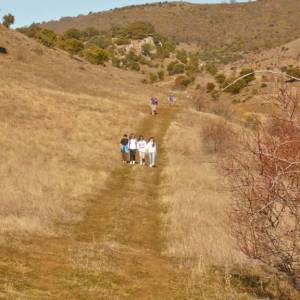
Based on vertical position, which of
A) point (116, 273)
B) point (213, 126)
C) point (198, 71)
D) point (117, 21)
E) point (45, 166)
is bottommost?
point (116, 273)

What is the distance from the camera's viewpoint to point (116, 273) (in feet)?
40.3

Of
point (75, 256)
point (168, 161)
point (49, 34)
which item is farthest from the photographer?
point (49, 34)

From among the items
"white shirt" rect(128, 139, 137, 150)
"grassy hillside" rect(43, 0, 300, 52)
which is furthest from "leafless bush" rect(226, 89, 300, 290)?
"grassy hillside" rect(43, 0, 300, 52)

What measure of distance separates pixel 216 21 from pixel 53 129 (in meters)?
141

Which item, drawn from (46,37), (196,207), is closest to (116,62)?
(46,37)

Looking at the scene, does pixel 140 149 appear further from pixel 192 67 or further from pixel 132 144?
pixel 192 67

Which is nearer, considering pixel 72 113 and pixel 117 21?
pixel 72 113

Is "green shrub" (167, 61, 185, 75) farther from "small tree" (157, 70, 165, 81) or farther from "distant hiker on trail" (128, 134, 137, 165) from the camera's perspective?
"distant hiker on trail" (128, 134, 137, 165)

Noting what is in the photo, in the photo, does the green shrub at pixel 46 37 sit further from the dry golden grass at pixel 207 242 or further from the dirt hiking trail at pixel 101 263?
the dirt hiking trail at pixel 101 263

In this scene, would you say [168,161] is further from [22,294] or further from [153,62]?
[153,62]

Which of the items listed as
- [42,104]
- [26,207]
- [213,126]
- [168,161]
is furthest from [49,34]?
[26,207]

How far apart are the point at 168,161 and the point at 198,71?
68.9 metres

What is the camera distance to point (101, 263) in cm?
1274

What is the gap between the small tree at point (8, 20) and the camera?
285 feet
